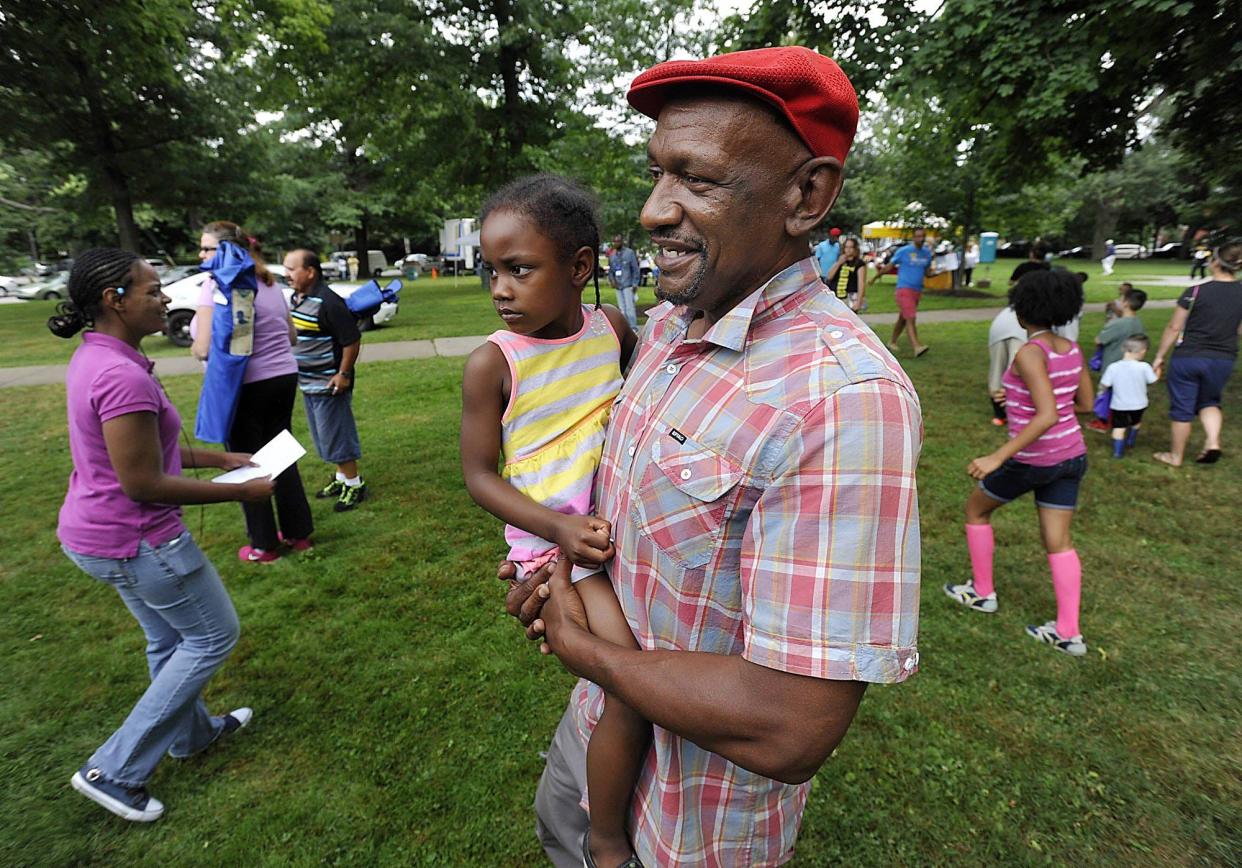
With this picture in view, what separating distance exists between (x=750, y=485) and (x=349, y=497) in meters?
5.74

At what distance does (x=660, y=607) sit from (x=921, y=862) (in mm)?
2374

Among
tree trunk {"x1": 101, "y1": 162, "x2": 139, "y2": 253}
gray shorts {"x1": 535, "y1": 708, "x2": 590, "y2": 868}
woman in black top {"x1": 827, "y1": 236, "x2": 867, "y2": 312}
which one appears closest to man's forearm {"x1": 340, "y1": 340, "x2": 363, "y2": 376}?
gray shorts {"x1": 535, "y1": 708, "x2": 590, "y2": 868}

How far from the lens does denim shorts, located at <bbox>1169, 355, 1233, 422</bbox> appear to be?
667cm

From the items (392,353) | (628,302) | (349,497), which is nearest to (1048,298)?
(349,497)

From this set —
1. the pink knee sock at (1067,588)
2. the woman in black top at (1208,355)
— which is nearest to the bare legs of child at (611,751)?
the pink knee sock at (1067,588)

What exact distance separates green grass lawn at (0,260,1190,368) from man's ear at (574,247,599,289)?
763 centimetres

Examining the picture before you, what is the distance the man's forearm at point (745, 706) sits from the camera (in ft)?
3.31

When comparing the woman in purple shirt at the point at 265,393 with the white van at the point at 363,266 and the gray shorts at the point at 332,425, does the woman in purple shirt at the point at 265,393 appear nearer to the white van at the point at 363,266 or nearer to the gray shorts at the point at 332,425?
the gray shorts at the point at 332,425

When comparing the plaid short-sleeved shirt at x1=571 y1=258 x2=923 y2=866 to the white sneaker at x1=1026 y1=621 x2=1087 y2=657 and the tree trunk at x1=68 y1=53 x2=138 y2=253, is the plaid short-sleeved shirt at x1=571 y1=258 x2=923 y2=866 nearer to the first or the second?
the white sneaker at x1=1026 y1=621 x2=1087 y2=657

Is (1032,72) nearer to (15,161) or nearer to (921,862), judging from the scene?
(921,862)

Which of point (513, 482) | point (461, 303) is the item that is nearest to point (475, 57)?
point (461, 303)

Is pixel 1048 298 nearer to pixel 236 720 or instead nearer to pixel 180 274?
pixel 236 720

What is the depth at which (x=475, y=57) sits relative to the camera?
562 inches

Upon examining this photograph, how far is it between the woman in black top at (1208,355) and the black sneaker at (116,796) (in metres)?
8.81
